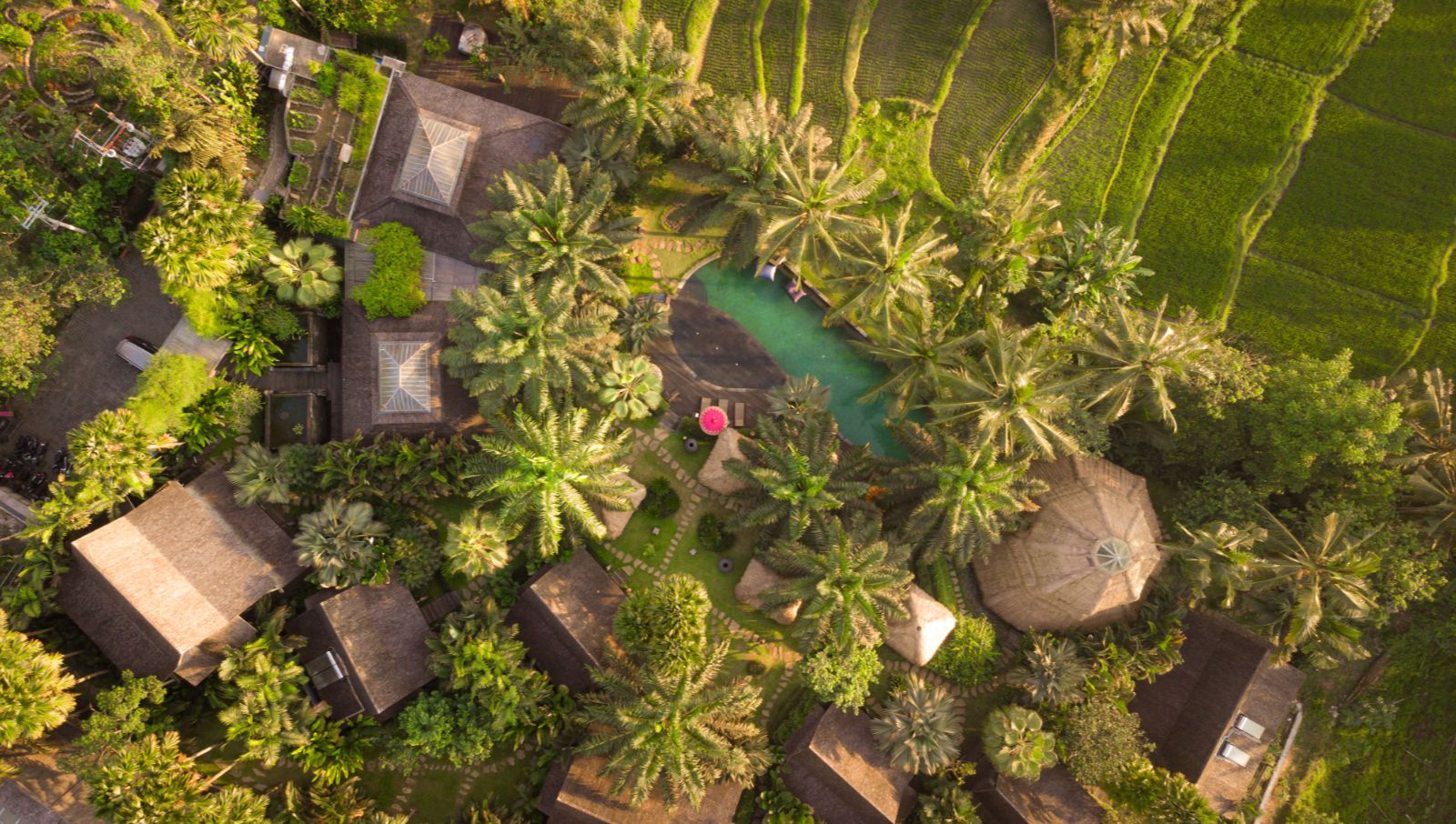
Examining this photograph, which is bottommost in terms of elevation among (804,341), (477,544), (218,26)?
(477,544)

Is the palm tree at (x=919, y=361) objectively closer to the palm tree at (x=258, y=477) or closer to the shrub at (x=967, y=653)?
the shrub at (x=967, y=653)

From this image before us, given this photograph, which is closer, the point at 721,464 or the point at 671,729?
the point at 671,729

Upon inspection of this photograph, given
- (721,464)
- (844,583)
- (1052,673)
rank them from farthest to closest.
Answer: (721,464), (1052,673), (844,583)

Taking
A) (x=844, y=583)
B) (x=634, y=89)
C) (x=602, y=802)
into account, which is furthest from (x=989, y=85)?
(x=602, y=802)

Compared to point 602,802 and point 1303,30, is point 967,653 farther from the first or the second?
point 1303,30

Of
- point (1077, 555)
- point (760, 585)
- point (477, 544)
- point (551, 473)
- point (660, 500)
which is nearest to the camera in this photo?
point (551, 473)
